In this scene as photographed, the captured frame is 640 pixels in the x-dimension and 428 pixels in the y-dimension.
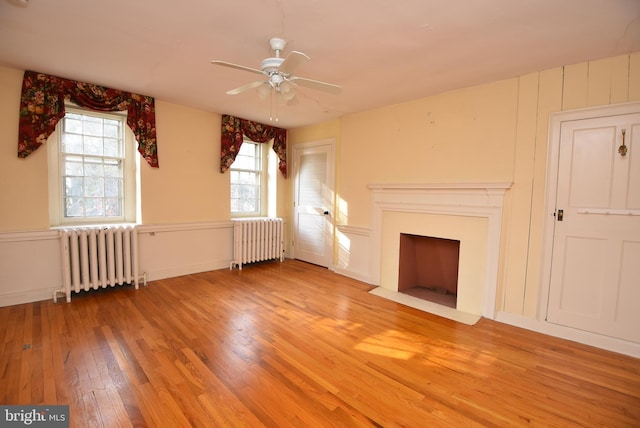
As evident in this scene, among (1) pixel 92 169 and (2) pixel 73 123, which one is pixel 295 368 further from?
(2) pixel 73 123

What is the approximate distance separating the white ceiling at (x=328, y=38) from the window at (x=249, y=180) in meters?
2.03

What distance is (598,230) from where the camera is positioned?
268 centimetres

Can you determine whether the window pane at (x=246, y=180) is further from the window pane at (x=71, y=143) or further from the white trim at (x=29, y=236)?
the white trim at (x=29, y=236)

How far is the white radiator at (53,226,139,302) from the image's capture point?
3.41m

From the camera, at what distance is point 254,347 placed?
8.27 ft

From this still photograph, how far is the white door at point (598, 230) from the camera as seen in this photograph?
2529 mm

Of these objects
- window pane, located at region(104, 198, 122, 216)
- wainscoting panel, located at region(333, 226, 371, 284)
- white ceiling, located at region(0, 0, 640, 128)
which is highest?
white ceiling, located at region(0, 0, 640, 128)

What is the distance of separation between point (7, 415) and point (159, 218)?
9.29 ft

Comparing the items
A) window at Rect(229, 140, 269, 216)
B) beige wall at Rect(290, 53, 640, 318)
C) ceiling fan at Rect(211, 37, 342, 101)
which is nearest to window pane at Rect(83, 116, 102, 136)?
window at Rect(229, 140, 269, 216)

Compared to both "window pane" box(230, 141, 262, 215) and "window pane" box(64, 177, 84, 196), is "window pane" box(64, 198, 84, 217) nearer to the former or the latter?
"window pane" box(64, 177, 84, 196)

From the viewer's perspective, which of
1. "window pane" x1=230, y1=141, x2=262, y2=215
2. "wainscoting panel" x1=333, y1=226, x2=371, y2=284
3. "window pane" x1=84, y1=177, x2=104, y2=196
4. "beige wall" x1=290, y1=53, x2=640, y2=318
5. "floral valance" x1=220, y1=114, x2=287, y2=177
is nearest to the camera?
"beige wall" x1=290, y1=53, x2=640, y2=318

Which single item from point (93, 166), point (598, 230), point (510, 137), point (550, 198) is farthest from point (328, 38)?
point (93, 166)

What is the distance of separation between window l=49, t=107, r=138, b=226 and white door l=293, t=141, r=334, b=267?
8.63ft

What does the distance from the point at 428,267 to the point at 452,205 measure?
115cm
